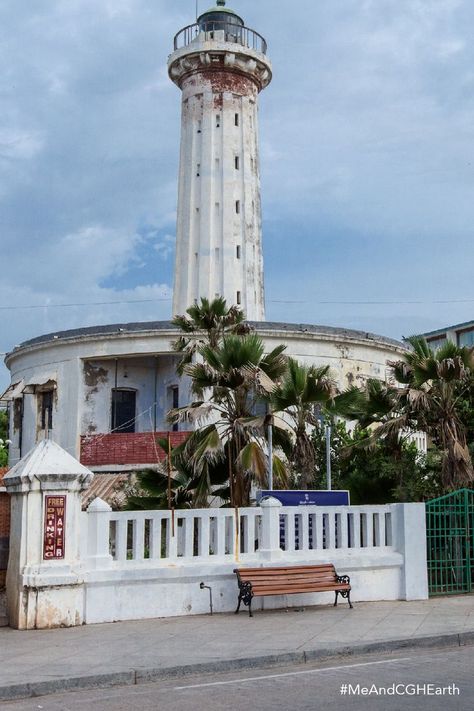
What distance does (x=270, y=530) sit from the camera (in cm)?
1435

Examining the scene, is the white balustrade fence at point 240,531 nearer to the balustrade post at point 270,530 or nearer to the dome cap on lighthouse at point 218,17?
the balustrade post at point 270,530

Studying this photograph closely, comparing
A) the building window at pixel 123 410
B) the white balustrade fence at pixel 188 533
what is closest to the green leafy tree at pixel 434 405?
the white balustrade fence at pixel 188 533

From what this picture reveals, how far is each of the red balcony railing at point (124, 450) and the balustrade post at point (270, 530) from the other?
1443 cm

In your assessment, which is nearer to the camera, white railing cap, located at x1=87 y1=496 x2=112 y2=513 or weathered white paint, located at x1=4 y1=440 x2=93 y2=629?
weathered white paint, located at x1=4 y1=440 x2=93 y2=629

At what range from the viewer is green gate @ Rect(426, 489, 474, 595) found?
624 inches

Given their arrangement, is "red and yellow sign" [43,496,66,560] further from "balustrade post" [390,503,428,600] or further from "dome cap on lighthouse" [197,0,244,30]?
"dome cap on lighthouse" [197,0,244,30]

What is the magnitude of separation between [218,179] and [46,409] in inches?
485

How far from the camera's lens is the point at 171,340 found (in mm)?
30438

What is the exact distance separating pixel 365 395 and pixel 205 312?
4.34 metres

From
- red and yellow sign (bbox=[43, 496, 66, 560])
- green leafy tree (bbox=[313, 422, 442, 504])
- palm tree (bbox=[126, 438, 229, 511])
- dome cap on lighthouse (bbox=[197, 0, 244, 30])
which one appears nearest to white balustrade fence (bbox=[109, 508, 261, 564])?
red and yellow sign (bbox=[43, 496, 66, 560])

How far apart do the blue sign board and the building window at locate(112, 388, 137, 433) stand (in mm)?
17781

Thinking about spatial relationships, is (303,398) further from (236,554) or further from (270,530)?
(236,554)

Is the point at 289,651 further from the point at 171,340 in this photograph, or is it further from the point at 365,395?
the point at 171,340

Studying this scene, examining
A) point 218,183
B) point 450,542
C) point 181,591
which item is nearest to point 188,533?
point 181,591
